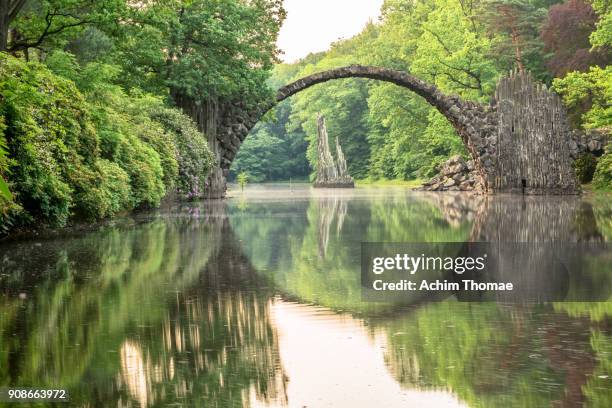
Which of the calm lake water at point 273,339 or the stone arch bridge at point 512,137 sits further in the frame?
the stone arch bridge at point 512,137

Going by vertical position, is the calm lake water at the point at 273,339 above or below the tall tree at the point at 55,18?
below

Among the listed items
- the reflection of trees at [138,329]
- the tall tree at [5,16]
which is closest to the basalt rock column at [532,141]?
the tall tree at [5,16]

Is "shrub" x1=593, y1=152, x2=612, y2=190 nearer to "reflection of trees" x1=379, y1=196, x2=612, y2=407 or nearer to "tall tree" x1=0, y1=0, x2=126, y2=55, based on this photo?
"tall tree" x1=0, y1=0, x2=126, y2=55

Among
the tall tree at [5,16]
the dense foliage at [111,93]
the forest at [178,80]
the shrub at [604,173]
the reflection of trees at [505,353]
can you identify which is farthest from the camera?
the shrub at [604,173]

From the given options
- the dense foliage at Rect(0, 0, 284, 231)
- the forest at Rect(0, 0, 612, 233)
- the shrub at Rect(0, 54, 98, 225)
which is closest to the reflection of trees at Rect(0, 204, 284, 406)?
the forest at Rect(0, 0, 612, 233)

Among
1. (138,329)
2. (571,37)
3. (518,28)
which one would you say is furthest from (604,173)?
(138,329)

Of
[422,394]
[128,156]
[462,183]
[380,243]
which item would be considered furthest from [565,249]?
[462,183]

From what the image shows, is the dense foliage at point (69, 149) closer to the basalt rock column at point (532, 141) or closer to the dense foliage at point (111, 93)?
the dense foliage at point (111, 93)

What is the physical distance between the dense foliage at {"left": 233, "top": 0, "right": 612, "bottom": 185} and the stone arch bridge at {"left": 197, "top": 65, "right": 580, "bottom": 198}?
1.54 metres

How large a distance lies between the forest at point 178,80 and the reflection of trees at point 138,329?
1105 millimetres

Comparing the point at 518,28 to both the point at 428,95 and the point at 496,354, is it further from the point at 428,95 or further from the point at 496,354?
the point at 496,354

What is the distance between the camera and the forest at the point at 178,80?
632 inches

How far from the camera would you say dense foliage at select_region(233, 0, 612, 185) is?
4862cm

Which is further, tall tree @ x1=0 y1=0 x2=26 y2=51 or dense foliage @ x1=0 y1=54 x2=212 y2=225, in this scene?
tall tree @ x1=0 y1=0 x2=26 y2=51
